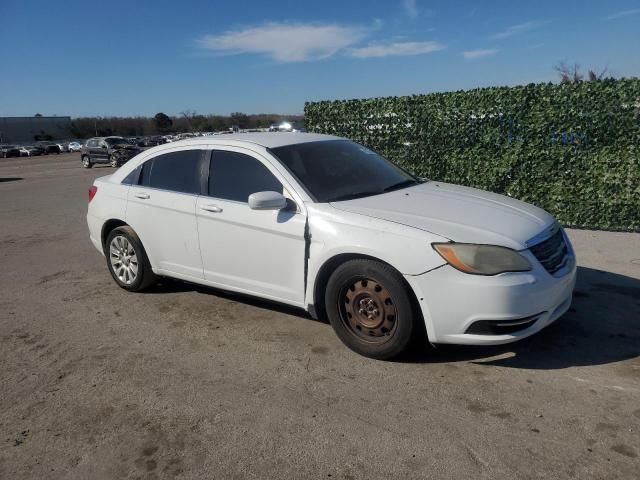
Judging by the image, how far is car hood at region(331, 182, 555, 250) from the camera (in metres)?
3.48

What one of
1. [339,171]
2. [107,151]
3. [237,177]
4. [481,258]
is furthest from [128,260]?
[107,151]

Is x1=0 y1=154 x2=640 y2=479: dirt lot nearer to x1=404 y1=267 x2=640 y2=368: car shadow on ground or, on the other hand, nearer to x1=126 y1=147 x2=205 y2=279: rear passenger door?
x1=404 y1=267 x2=640 y2=368: car shadow on ground

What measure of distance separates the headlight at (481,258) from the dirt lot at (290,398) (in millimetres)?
730

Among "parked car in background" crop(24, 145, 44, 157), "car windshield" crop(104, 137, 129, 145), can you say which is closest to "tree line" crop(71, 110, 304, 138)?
"parked car in background" crop(24, 145, 44, 157)

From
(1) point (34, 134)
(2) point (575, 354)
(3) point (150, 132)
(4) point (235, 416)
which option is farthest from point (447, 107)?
(1) point (34, 134)

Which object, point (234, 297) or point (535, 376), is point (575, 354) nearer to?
point (535, 376)

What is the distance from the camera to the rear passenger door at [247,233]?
13.3 feet

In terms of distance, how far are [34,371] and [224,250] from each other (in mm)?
1625

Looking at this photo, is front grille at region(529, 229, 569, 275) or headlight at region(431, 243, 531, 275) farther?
front grille at region(529, 229, 569, 275)

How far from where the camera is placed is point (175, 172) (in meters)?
4.97

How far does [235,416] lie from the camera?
10.3 ft

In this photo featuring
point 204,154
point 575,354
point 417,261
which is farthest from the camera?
point 204,154

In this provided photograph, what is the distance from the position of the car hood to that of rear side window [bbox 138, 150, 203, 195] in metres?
1.50

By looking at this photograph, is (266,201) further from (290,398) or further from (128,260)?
(128,260)
